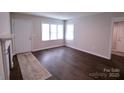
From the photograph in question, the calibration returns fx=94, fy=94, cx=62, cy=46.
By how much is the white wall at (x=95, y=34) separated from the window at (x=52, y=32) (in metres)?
1.25

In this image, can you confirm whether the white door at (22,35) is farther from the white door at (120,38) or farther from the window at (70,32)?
the white door at (120,38)

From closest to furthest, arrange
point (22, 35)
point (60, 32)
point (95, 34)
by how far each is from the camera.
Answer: point (95, 34) < point (22, 35) < point (60, 32)

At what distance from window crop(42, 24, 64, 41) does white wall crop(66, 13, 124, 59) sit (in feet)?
4.11

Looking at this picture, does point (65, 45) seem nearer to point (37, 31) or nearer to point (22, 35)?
point (37, 31)

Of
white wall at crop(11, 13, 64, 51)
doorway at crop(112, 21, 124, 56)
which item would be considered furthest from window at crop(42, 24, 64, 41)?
doorway at crop(112, 21, 124, 56)

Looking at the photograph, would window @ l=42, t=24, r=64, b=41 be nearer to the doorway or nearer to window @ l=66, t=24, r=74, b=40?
window @ l=66, t=24, r=74, b=40

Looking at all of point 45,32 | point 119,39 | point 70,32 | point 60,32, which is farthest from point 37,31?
point 119,39

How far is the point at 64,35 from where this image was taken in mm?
7625

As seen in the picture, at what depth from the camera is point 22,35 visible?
5.09 metres

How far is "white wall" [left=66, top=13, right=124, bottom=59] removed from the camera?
13.9ft

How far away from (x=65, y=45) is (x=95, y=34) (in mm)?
3151

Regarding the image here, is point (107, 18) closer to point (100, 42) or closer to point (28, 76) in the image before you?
point (100, 42)

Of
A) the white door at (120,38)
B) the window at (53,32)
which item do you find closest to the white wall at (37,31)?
the window at (53,32)
